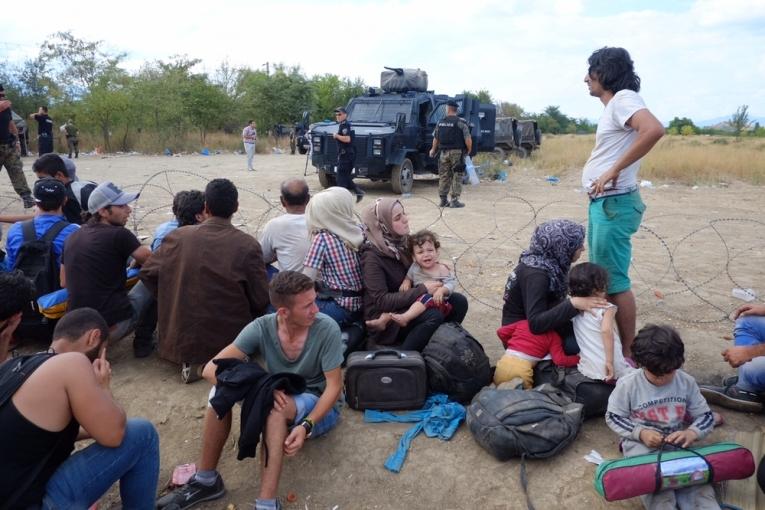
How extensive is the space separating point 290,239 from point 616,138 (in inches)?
86.8

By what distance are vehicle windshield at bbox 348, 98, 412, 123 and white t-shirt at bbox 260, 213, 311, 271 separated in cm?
871

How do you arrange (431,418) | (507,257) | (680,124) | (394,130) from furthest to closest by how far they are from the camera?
(680,124) < (394,130) < (507,257) < (431,418)

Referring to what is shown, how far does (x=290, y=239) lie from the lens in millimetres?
4070

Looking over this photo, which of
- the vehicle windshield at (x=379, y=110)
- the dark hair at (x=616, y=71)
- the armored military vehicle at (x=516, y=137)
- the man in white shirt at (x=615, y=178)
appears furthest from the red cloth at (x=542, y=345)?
the armored military vehicle at (x=516, y=137)

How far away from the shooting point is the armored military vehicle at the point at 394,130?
1161cm

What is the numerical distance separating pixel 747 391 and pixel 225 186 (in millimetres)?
3288

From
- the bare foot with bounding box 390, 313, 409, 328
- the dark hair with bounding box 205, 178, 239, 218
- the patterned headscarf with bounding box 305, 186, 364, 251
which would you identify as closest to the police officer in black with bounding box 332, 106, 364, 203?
the patterned headscarf with bounding box 305, 186, 364, 251

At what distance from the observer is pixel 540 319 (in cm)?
322

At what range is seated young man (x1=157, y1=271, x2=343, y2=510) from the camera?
257cm

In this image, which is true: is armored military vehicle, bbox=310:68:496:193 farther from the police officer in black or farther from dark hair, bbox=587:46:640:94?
dark hair, bbox=587:46:640:94

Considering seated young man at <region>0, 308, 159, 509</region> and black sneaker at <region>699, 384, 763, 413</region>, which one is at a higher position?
seated young man at <region>0, 308, 159, 509</region>

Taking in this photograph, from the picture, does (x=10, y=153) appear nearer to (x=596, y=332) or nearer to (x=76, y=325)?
(x=76, y=325)

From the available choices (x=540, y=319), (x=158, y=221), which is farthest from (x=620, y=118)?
(x=158, y=221)

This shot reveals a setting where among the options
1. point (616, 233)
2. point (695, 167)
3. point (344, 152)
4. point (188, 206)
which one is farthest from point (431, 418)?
point (695, 167)
